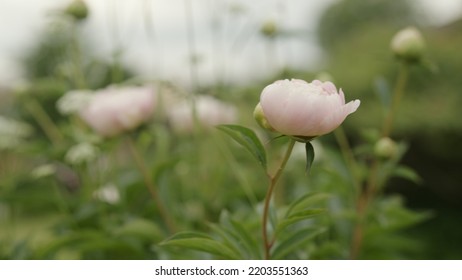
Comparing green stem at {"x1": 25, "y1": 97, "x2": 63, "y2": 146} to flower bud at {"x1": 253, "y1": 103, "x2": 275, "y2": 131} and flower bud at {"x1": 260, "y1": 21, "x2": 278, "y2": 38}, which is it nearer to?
flower bud at {"x1": 260, "y1": 21, "x2": 278, "y2": 38}

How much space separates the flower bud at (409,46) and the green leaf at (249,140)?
0.28 metres

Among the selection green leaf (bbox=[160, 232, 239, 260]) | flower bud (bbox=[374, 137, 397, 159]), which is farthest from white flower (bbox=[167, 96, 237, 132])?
green leaf (bbox=[160, 232, 239, 260])

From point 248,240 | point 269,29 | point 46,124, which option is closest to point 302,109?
point 248,240

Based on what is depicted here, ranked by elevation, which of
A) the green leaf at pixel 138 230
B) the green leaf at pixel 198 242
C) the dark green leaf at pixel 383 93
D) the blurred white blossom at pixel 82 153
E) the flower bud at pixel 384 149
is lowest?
the green leaf at pixel 198 242

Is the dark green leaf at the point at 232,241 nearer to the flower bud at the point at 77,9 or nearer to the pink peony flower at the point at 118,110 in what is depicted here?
the pink peony flower at the point at 118,110

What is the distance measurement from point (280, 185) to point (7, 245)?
13.9 inches

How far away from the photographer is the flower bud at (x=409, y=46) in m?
0.60

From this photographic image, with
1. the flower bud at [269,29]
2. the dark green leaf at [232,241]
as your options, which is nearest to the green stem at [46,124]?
the flower bud at [269,29]

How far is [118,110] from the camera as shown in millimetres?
621

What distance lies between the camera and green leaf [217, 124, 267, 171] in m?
0.39

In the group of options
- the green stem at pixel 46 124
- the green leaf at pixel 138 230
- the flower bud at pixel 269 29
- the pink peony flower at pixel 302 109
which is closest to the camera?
the pink peony flower at pixel 302 109

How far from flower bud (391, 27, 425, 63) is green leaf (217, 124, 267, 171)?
28 centimetres
